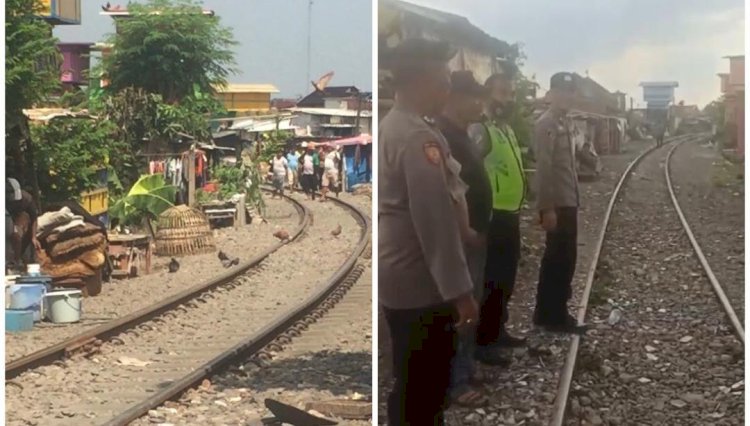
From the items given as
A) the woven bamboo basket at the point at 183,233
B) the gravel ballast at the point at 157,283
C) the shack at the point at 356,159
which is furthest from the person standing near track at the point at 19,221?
the shack at the point at 356,159

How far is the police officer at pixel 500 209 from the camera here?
3146mm

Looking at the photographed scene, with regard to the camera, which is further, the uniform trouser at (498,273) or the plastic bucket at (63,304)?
the plastic bucket at (63,304)

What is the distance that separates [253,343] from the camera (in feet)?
11.3

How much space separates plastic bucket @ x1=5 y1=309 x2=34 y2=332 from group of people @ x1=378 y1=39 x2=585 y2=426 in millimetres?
1283

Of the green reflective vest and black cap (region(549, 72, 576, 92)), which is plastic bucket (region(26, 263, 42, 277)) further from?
black cap (region(549, 72, 576, 92))

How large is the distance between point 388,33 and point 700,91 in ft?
3.18

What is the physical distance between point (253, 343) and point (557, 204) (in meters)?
1.11

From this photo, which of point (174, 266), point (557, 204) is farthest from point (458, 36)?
point (174, 266)

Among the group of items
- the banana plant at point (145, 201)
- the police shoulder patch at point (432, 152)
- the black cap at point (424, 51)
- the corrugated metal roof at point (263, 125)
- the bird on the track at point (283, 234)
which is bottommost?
the bird on the track at point (283, 234)

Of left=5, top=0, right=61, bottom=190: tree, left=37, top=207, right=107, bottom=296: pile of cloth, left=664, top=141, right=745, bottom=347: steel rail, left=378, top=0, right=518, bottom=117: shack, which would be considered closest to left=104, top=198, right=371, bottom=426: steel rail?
left=37, top=207, right=107, bottom=296: pile of cloth

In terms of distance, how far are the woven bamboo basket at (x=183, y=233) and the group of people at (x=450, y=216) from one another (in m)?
0.77

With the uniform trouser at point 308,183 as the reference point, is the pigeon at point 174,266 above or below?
below

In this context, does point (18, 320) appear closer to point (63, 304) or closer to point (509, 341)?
point (63, 304)

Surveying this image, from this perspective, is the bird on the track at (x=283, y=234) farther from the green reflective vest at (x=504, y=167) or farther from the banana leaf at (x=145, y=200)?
the green reflective vest at (x=504, y=167)
